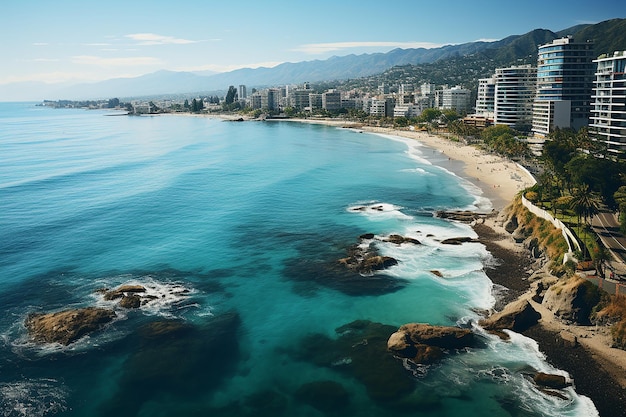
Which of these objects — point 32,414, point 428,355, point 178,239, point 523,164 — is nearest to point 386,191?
point 523,164

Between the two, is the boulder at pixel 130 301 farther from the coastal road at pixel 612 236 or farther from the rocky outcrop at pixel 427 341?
the coastal road at pixel 612 236

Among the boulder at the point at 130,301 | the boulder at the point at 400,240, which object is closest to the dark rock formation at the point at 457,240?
the boulder at the point at 400,240

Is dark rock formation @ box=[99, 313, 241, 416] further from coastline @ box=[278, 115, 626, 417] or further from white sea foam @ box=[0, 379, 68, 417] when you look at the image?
coastline @ box=[278, 115, 626, 417]

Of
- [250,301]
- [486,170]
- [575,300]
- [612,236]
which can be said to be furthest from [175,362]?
[486,170]

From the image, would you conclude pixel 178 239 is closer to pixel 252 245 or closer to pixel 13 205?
pixel 252 245

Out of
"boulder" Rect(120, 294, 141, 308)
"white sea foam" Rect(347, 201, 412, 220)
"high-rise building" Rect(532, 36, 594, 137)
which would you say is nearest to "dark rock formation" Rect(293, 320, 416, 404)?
"boulder" Rect(120, 294, 141, 308)

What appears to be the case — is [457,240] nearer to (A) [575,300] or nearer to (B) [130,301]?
(A) [575,300]
